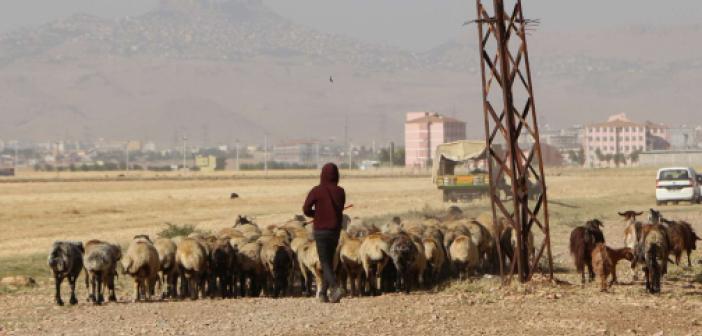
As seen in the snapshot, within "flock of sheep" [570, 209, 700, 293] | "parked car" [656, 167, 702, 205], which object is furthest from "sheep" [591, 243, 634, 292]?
"parked car" [656, 167, 702, 205]

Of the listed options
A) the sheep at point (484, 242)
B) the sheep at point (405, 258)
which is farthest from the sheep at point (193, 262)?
the sheep at point (484, 242)

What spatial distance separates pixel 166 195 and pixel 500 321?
63129 millimetres

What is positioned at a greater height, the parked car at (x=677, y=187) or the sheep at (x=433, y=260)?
the parked car at (x=677, y=187)

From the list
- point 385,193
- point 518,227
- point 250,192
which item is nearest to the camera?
point 518,227

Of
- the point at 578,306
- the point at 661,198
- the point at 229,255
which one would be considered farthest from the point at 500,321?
the point at 661,198

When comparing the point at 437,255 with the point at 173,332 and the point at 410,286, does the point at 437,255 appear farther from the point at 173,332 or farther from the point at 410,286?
the point at 173,332

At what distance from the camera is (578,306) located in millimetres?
16844

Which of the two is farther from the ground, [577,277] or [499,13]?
[499,13]

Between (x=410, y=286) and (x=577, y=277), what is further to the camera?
(x=577, y=277)

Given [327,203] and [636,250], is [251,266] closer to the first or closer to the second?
[327,203]

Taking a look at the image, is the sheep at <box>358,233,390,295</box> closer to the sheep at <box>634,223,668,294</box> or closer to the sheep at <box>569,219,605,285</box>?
the sheep at <box>569,219,605,285</box>

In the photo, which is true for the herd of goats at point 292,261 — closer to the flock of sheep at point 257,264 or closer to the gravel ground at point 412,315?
the flock of sheep at point 257,264

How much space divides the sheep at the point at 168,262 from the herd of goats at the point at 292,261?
0.02m

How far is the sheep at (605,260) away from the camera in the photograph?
18822 millimetres
